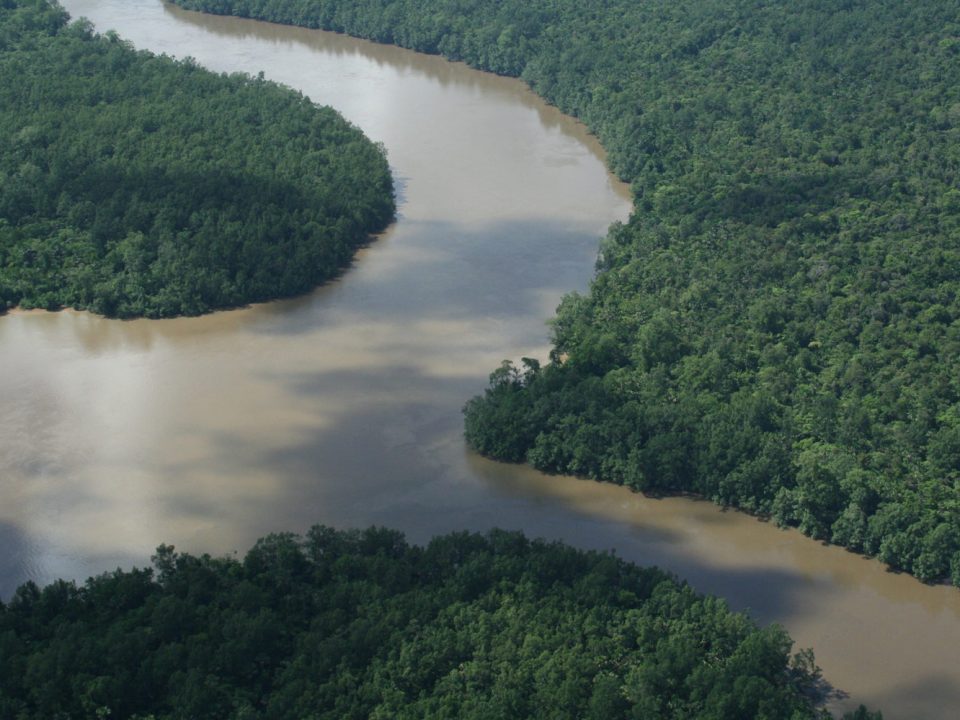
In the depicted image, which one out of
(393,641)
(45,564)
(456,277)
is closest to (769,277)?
(456,277)

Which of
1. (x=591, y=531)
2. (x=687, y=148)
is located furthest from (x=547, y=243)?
(x=591, y=531)

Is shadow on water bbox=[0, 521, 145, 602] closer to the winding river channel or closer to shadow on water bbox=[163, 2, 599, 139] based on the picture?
the winding river channel

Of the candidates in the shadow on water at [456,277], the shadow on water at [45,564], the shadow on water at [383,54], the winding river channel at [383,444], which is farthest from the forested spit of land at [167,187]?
the shadow on water at [45,564]

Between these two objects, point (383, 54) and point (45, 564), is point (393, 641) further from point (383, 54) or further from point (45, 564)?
point (383, 54)

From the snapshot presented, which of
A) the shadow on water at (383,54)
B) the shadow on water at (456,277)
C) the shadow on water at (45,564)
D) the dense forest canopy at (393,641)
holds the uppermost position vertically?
the shadow on water at (383,54)

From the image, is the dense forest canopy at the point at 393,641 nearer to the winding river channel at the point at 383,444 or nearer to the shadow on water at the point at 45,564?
the shadow on water at the point at 45,564

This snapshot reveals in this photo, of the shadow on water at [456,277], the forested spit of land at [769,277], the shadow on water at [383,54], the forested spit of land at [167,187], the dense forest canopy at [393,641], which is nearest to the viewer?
the dense forest canopy at [393,641]

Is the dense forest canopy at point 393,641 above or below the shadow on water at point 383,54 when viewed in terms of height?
below

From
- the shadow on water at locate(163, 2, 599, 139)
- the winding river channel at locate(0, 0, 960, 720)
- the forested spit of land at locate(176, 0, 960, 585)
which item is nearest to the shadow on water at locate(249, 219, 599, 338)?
the winding river channel at locate(0, 0, 960, 720)
